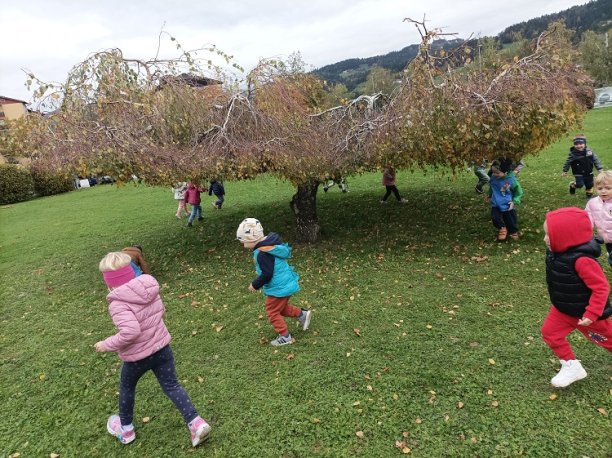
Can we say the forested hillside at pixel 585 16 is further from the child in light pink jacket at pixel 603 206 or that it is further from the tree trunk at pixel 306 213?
the child in light pink jacket at pixel 603 206

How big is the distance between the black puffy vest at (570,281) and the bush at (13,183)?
30853 millimetres

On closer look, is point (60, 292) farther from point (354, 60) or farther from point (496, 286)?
point (354, 60)

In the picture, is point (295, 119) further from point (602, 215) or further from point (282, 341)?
point (602, 215)

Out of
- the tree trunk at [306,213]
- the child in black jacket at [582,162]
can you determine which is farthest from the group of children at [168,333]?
the child in black jacket at [582,162]

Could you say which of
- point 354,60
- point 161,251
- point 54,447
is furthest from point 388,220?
point 354,60

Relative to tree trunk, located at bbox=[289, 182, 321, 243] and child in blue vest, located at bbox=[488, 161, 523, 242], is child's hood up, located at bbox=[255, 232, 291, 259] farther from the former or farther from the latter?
child in blue vest, located at bbox=[488, 161, 523, 242]

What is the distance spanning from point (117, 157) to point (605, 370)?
23.3ft

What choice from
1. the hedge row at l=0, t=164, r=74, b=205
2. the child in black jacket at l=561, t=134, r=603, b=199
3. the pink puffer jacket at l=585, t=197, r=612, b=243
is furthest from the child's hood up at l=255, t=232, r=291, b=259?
the hedge row at l=0, t=164, r=74, b=205

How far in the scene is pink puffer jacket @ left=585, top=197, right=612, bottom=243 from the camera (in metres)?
5.11

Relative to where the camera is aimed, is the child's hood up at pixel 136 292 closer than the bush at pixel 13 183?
Yes

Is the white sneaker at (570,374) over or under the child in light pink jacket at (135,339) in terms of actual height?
under

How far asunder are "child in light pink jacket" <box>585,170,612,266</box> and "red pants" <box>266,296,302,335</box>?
3682mm

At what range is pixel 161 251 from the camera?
974 centimetres

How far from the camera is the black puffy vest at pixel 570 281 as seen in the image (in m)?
3.23
